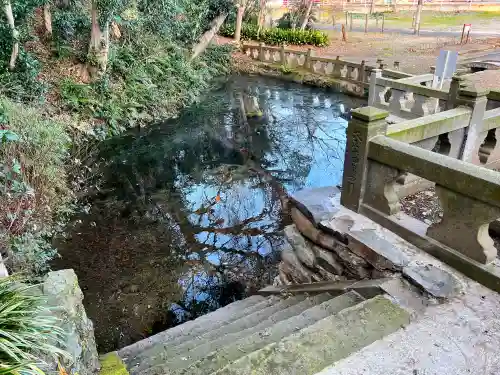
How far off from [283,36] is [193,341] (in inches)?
908

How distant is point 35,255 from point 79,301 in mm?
3251

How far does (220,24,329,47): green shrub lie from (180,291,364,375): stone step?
74.0ft

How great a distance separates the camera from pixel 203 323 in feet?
15.0

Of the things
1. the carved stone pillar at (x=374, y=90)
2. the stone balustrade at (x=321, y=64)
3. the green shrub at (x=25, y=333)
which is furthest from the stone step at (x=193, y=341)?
the stone balustrade at (x=321, y=64)

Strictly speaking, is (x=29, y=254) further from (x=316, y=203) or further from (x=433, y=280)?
(x=433, y=280)

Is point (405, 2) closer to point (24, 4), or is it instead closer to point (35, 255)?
point (24, 4)

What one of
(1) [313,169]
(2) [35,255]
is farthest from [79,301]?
(1) [313,169]

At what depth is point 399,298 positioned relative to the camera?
329 cm

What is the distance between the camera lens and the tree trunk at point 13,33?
32.9ft

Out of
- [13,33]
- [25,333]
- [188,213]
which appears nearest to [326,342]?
[25,333]

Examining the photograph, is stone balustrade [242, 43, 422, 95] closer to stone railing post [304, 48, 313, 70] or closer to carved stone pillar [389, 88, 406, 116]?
stone railing post [304, 48, 313, 70]

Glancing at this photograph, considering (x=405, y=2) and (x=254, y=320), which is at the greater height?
(x=405, y=2)

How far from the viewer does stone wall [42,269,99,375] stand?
259 centimetres

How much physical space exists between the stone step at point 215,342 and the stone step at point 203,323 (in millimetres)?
669
